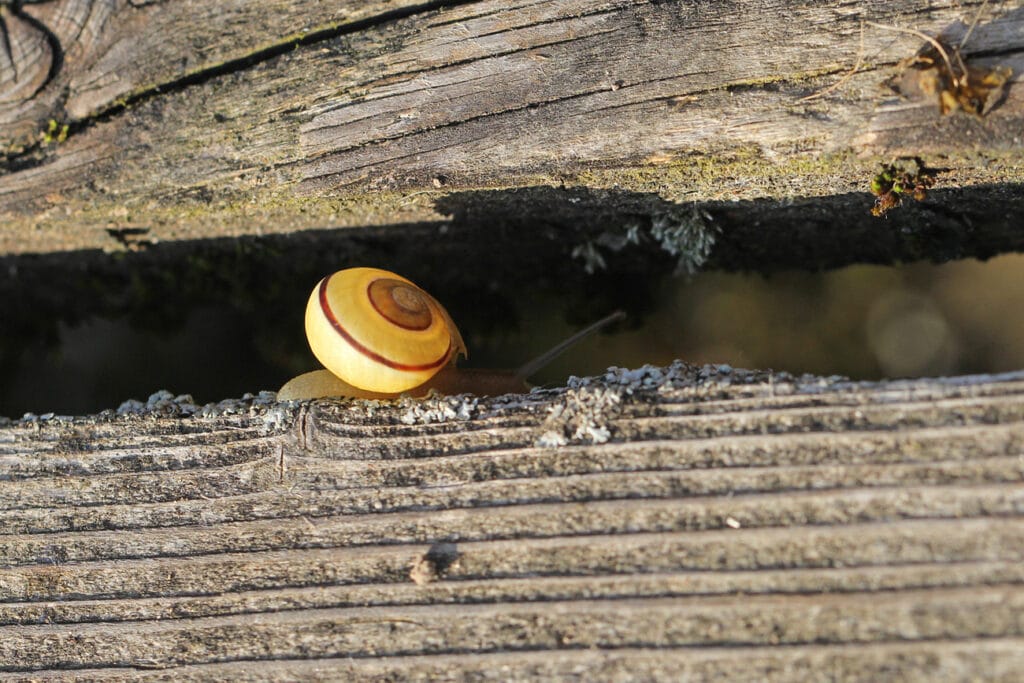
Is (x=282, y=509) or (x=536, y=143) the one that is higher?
(x=536, y=143)

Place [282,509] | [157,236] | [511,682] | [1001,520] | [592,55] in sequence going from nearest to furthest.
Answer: [1001,520] < [511,682] < [282,509] < [592,55] < [157,236]

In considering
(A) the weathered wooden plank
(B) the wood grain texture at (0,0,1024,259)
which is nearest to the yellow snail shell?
(B) the wood grain texture at (0,0,1024,259)

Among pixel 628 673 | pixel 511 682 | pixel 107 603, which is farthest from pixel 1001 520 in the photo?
pixel 107 603

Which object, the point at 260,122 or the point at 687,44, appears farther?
the point at 260,122

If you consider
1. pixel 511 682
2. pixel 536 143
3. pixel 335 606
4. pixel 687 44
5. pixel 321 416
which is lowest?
pixel 511 682

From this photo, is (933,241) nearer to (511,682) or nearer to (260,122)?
(511,682)

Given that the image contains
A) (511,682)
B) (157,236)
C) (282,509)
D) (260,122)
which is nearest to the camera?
(511,682)

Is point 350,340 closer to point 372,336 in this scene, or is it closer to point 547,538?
point 372,336
